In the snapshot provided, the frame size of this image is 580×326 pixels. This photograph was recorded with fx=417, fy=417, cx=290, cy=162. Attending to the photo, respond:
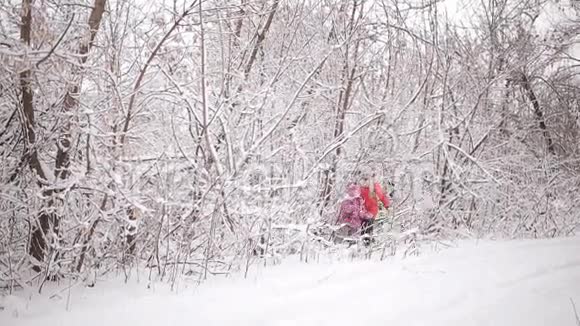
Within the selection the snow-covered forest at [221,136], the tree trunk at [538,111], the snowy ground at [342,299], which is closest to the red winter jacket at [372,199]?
the snow-covered forest at [221,136]

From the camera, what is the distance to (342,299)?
133 inches

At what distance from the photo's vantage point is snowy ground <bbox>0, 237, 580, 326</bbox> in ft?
9.84

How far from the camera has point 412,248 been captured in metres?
5.80

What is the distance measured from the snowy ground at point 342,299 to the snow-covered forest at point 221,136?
0.43 meters

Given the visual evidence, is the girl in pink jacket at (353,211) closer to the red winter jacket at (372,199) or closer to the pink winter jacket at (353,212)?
the pink winter jacket at (353,212)

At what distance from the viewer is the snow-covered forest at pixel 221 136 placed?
366cm

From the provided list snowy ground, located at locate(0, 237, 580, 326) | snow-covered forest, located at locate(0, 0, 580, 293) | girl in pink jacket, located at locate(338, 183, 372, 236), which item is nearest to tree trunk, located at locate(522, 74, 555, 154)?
snow-covered forest, located at locate(0, 0, 580, 293)

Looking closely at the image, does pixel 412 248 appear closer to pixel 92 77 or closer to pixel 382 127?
pixel 382 127

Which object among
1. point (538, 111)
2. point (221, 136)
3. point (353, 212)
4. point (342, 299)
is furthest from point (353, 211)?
point (538, 111)

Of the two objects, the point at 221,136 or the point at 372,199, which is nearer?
the point at 221,136

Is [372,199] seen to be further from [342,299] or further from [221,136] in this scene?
[342,299]

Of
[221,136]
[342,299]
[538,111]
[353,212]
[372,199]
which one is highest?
[538,111]

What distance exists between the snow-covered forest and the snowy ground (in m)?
0.43

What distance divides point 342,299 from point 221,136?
9.22 ft
